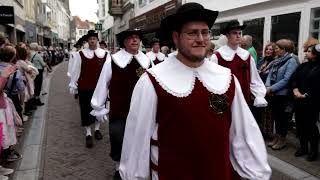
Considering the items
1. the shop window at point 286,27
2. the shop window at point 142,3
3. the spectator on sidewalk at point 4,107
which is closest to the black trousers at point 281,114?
the shop window at point 286,27

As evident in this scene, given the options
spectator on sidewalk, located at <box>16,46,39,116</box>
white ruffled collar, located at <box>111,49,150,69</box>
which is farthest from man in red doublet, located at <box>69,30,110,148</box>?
white ruffled collar, located at <box>111,49,150,69</box>

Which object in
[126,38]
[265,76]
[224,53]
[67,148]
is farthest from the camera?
[265,76]

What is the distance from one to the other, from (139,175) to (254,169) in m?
0.69

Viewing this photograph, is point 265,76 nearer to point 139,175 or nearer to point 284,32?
point 284,32

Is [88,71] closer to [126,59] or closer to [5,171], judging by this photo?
[126,59]

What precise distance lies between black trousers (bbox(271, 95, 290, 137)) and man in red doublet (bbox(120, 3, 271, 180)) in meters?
4.02

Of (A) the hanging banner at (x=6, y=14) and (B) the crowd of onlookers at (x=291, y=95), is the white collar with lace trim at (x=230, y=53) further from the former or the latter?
(A) the hanging banner at (x=6, y=14)

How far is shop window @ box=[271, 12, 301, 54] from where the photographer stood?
9.34 metres

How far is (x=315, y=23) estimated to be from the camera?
876 cm

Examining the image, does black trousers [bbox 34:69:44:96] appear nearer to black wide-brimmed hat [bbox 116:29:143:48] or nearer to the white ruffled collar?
black wide-brimmed hat [bbox 116:29:143:48]

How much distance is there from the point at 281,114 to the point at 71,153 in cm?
348

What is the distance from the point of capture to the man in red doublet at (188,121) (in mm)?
2129

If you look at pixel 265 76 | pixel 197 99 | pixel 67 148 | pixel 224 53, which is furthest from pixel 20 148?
pixel 197 99

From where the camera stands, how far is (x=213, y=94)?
2166 mm
